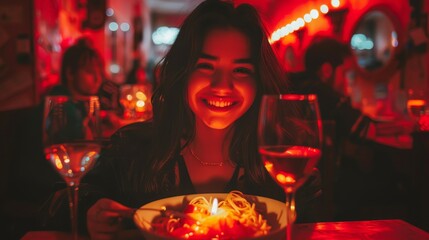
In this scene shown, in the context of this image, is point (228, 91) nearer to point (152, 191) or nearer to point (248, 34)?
point (248, 34)

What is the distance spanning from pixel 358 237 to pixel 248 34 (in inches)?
28.5

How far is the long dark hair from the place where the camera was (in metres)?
1.30

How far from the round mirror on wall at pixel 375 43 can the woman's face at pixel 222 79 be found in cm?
355

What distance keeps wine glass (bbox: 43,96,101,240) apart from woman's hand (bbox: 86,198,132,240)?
0.33ft

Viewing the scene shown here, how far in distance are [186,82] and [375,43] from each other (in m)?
4.09

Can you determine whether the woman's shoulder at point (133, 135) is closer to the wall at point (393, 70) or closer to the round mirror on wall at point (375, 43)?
the wall at point (393, 70)

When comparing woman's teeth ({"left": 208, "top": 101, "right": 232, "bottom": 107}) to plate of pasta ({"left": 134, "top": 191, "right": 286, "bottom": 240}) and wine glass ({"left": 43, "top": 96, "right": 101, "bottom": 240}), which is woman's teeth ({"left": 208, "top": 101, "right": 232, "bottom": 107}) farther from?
wine glass ({"left": 43, "top": 96, "right": 101, "bottom": 240})

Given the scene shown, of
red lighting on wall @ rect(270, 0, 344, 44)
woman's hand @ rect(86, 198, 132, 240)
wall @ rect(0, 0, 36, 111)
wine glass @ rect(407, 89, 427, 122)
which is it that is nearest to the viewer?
woman's hand @ rect(86, 198, 132, 240)

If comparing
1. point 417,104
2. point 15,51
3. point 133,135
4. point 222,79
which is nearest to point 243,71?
point 222,79

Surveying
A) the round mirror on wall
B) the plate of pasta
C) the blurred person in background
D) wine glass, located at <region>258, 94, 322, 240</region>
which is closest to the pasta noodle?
the plate of pasta

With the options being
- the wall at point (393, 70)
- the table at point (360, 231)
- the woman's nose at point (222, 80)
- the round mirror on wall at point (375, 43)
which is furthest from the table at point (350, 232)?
the round mirror on wall at point (375, 43)

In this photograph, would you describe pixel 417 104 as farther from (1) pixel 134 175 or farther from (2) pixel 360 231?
(1) pixel 134 175

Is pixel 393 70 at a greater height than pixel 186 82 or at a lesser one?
greater

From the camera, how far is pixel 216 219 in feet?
2.76
